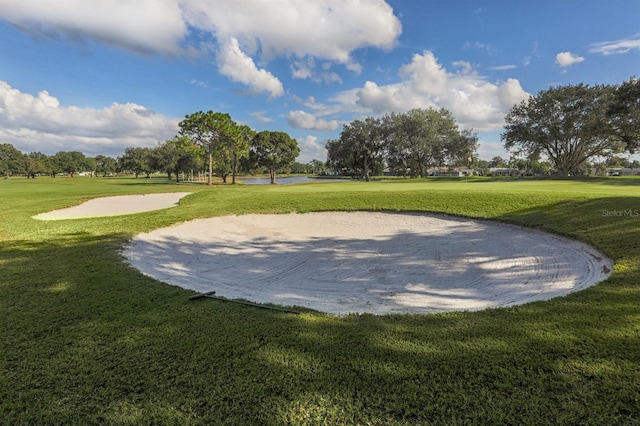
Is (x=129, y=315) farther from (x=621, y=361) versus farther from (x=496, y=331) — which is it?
(x=621, y=361)

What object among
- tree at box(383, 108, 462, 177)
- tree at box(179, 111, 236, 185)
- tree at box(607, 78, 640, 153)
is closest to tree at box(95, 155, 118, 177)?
tree at box(179, 111, 236, 185)

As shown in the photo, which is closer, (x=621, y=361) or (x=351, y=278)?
(x=621, y=361)

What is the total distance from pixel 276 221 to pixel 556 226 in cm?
941

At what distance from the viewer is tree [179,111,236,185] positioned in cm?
4038

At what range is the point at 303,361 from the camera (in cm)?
295

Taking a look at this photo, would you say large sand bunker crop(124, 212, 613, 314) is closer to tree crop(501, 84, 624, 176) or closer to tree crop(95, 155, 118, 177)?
tree crop(501, 84, 624, 176)

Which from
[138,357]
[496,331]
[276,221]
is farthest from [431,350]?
[276,221]

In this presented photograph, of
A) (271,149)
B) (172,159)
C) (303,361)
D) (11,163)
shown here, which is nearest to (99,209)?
(303,361)

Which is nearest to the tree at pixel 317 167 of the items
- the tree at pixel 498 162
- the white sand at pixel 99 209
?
the tree at pixel 498 162

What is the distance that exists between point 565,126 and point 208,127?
154ft

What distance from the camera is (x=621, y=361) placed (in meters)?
2.79

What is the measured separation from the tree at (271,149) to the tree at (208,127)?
40.8 ft

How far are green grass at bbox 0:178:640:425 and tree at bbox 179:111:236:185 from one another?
39.1 m

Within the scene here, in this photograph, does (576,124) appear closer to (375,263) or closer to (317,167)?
(375,263)
